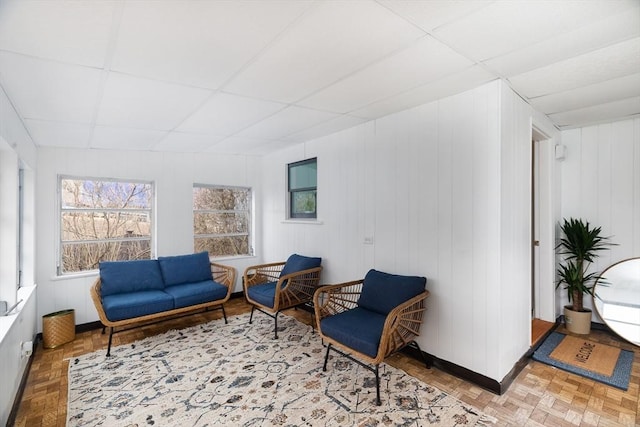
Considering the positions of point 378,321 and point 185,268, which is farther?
point 185,268

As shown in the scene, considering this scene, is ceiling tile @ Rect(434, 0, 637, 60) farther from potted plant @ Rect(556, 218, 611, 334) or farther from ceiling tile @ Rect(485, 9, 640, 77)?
potted plant @ Rect(556, 218, 611, 334)

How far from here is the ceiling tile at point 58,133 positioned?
3.03 metres

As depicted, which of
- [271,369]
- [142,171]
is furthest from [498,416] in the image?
[142,171]

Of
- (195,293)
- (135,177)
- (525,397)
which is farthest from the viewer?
(135,177)

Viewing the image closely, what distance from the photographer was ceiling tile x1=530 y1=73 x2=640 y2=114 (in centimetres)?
238

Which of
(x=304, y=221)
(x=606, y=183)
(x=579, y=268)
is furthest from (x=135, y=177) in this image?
(x=606, y=183)

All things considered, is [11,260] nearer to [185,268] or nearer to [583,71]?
[185,268]

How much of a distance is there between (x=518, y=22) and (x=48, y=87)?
302cm

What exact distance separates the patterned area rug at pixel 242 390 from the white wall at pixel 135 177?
1.16 m

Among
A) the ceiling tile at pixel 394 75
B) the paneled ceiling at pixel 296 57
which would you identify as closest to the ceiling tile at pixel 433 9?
the paneled ceiling at pixel 296 57

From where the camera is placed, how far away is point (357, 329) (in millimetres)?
2545

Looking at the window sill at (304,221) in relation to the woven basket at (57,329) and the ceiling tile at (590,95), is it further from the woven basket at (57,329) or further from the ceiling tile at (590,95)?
the woven basket at (57,329)

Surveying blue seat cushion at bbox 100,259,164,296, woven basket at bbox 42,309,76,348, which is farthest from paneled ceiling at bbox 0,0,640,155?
Result: woven basket at bbox 42,309,76,348

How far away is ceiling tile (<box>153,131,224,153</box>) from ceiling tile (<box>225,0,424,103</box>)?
1.59 meters
